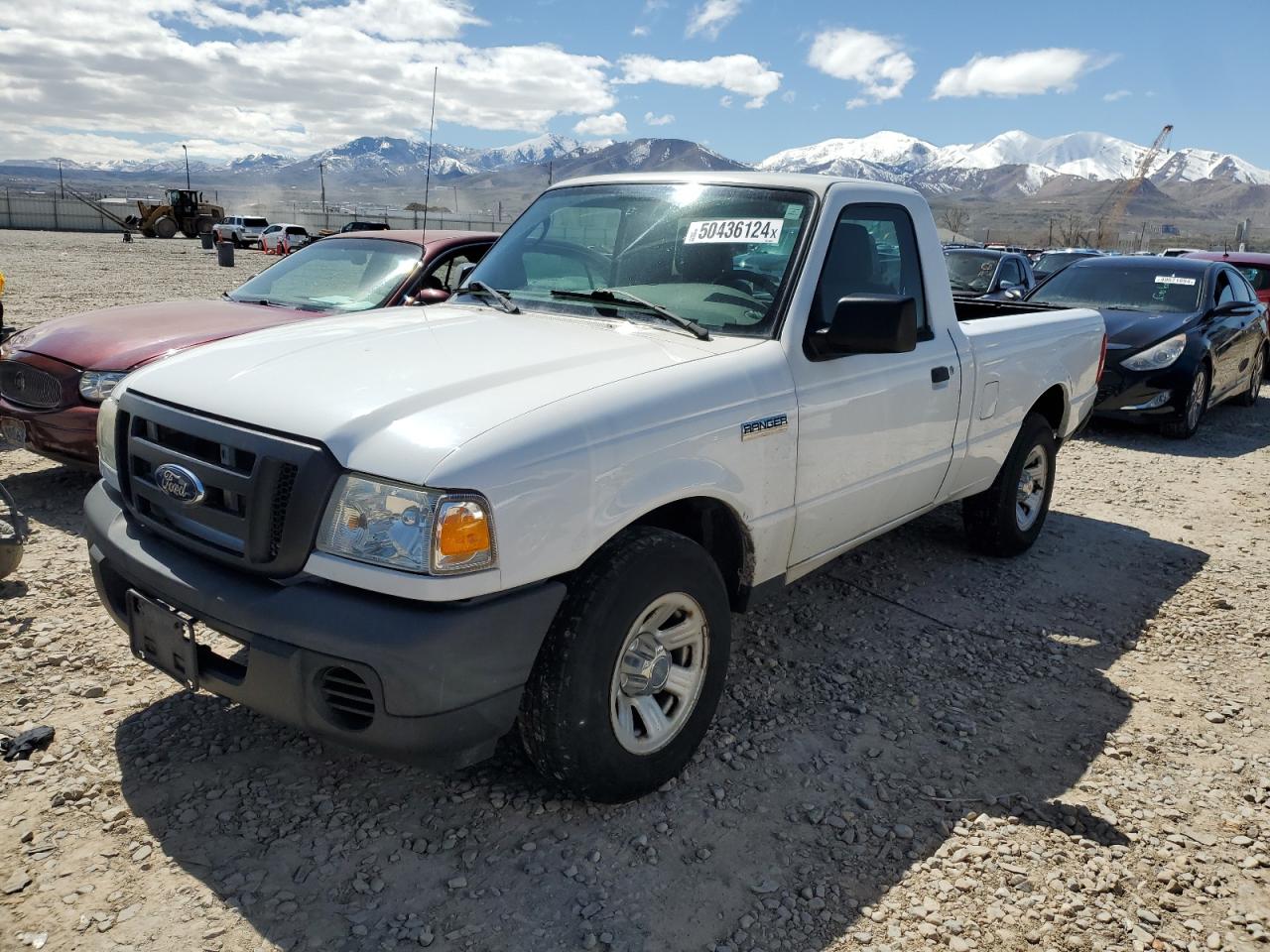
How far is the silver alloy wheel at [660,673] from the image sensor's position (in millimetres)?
2957

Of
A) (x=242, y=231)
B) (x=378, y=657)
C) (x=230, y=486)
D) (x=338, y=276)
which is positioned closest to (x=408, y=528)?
(x=378, y=657)

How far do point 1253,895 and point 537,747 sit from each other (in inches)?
83.9

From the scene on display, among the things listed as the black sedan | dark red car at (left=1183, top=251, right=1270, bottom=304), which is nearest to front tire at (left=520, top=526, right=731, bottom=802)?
the black sedan

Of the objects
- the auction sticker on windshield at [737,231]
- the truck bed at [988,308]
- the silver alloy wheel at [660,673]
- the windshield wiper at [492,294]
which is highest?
the auction sticker on windshield at [737,231]

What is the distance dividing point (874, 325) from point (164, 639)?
7.89ft

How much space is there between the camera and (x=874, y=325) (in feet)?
10.7

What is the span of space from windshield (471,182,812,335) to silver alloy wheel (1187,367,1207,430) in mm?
7043

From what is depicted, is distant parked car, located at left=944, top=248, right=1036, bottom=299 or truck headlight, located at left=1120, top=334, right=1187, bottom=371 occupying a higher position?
distant parked car, located at left=944, top=248, right=1036, bottom=299

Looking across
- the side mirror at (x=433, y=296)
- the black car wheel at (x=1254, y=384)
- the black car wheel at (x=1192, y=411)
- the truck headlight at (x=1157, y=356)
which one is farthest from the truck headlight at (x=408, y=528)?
the black car wheel at (x=1254, y=384)

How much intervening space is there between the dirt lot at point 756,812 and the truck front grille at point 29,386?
1056mm

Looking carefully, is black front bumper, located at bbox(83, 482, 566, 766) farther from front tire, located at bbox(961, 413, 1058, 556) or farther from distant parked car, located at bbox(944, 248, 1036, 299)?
distant parked car, located at bbox(944, 248, 1036, 299)

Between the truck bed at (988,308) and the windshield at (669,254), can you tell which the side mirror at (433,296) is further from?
the truck bed at (988,308)

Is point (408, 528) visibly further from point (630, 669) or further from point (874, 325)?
point (874, 325)

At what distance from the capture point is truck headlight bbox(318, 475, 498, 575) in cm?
243
